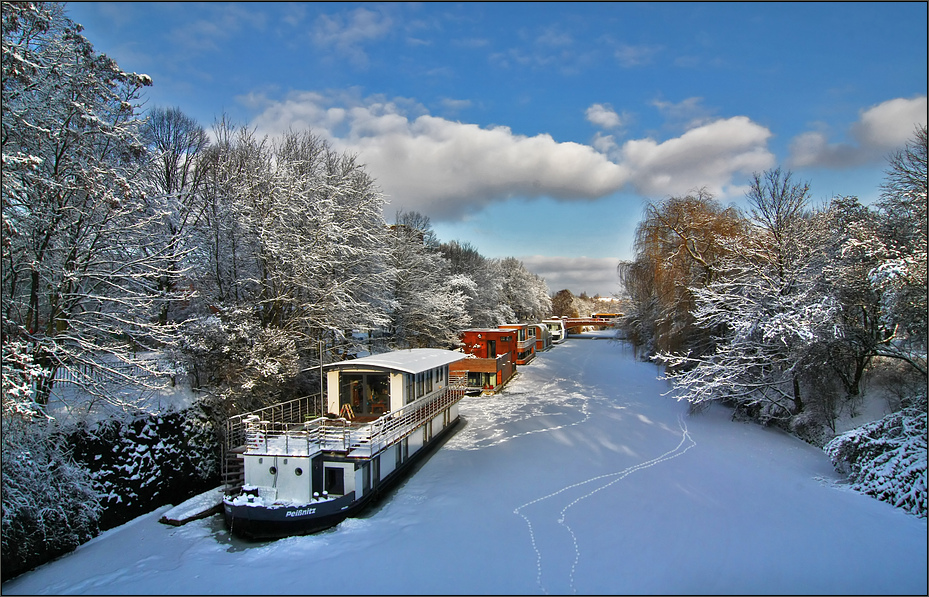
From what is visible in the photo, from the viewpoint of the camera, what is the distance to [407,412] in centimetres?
1747

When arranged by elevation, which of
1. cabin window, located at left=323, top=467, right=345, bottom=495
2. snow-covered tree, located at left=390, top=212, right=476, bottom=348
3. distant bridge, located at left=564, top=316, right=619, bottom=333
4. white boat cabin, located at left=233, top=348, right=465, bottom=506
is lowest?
cabin window, located at left=323, top=467, right=345, bottom=495

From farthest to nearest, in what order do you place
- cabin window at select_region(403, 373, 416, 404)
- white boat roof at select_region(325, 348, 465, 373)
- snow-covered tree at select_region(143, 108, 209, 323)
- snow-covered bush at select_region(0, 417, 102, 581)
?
snow-covered tree at select_region(143, 108, 209, 323) → cabin window at select_region(403, 373, 416, 404) → white boat roof at select_region(325, 348, 465, 373) → snow-covered bush at select_region(0, 417, 102, 581)

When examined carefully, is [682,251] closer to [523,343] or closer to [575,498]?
[575,498]

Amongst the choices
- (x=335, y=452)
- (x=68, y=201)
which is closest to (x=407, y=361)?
(x=335, y=452)

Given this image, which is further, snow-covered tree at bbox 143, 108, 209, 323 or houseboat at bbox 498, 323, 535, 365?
houseboat at bbox 498, 323, 535, 365

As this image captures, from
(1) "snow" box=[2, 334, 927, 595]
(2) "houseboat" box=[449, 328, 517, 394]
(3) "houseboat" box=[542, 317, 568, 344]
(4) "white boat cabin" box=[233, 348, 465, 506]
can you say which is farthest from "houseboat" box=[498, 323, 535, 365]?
(1) "snow" box=[2, 334, 927, 595]

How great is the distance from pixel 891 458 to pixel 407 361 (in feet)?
49.8

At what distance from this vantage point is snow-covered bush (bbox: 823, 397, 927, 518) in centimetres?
1248

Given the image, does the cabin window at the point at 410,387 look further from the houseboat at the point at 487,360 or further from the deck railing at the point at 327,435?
the houseboat at the point at 487,360

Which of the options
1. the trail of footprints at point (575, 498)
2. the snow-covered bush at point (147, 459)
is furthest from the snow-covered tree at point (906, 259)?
the snow-covered bush at point (147, 459)

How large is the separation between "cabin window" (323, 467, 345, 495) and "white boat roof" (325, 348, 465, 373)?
4.01 metres

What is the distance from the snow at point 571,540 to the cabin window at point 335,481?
101cm

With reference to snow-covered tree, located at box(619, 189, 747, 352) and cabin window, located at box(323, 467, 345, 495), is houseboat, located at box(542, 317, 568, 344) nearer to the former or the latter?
snow-covered tree, located at box(619, 189, 747, 352)

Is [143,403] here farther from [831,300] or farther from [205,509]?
[831,300]
